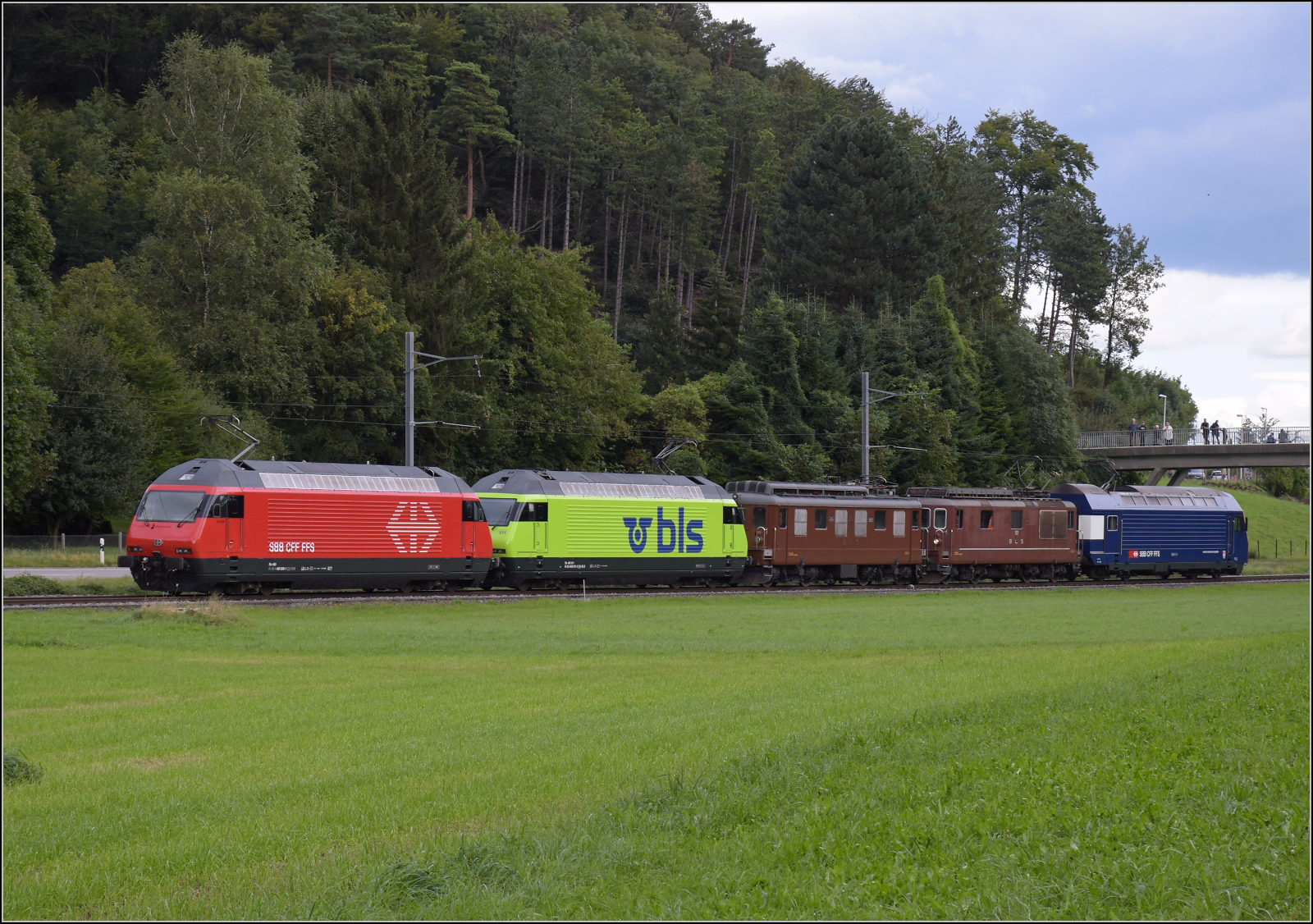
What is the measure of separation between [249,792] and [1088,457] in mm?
81248

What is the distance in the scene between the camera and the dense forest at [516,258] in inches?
2108

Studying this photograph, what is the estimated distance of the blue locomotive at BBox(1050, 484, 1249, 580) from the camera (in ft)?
179

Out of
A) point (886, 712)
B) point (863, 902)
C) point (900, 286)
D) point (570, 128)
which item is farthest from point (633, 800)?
point (570, 128)

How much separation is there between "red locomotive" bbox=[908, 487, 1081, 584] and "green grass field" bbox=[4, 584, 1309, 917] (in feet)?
88.5

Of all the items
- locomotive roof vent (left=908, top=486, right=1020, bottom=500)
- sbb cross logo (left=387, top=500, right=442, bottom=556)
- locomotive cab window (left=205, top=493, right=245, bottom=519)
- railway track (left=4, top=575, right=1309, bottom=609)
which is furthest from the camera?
locomotive roof vent (left=908, top=486, right=1020, bottom=500)

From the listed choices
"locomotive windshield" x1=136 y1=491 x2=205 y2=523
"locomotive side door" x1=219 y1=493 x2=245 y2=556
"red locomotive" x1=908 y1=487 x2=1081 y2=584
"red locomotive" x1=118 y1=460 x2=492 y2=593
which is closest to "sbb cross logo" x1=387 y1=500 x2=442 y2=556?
"red locomotive" x1=118 y1=460 x2=492 y2=593

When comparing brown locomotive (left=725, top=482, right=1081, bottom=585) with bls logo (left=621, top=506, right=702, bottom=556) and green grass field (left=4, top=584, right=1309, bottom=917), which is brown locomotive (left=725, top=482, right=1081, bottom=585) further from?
green grass field (left=4, top=584, right=1309, bottom=917)

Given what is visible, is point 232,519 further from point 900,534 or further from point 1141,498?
point 1141,498

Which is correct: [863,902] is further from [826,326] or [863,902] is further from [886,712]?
[826,326]

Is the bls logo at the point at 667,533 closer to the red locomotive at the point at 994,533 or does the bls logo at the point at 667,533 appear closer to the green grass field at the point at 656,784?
the red locomotive at the point at 994,533

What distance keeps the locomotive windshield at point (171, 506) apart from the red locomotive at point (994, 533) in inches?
1153

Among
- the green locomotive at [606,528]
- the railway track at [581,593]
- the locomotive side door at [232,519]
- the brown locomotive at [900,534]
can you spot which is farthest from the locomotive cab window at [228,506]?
the brown locomotive at [900,534]

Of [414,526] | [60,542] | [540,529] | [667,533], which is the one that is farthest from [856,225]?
[60,542]

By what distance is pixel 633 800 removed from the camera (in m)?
9.76
